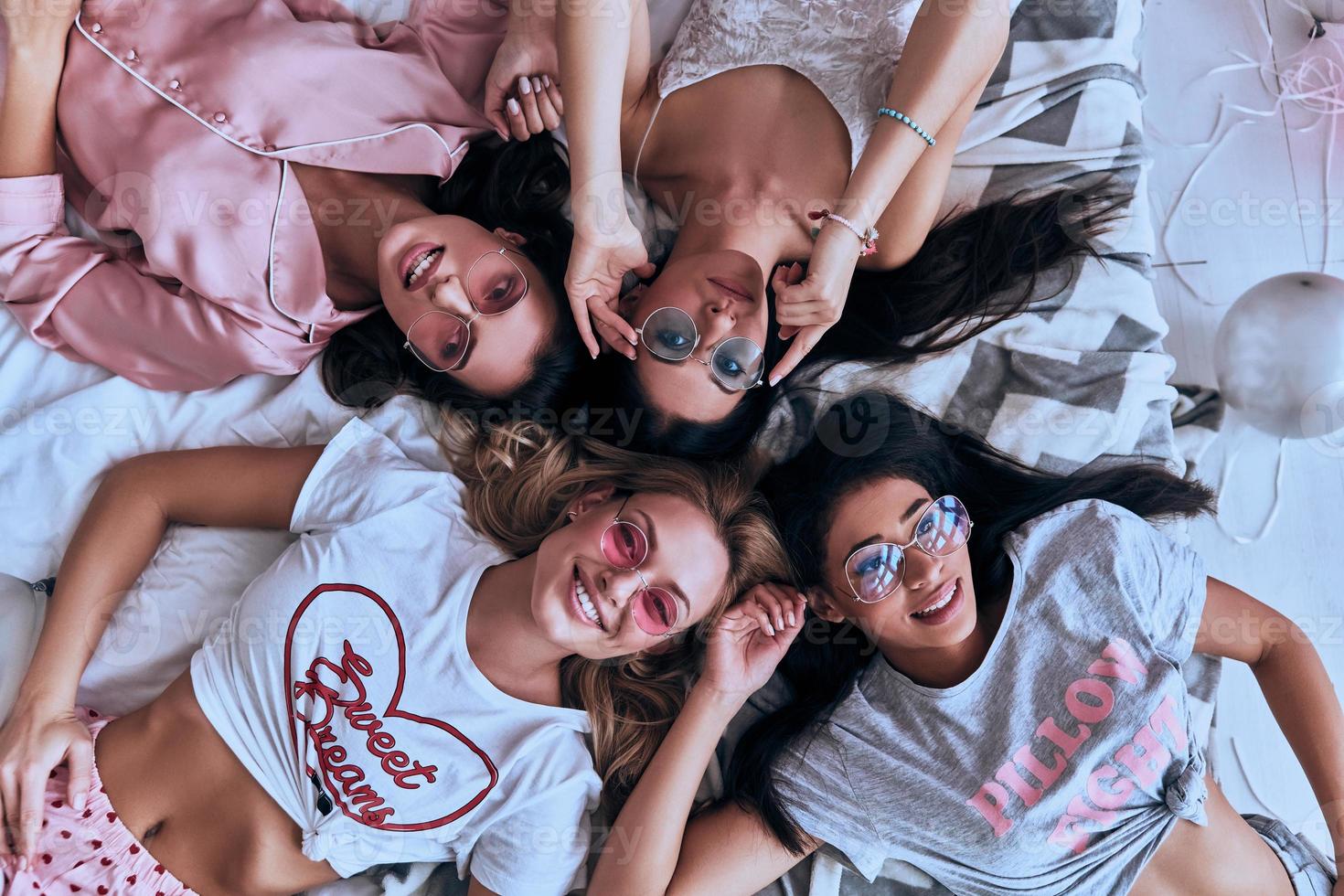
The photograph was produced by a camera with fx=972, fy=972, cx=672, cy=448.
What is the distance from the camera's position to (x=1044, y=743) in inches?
69.2

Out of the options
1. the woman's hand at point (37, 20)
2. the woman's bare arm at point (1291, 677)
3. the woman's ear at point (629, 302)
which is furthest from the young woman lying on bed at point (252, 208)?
the woman's bare arm at point (1291, 677)

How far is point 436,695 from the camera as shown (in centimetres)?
175

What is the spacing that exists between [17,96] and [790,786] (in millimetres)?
1946

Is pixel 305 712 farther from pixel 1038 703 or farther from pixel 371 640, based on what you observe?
pixel 1038 703

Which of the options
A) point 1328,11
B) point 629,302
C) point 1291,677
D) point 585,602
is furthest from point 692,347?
point 1328,11

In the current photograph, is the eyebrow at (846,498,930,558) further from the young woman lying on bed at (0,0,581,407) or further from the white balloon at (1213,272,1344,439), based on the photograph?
the white balloon at (1213,272,1344,439)

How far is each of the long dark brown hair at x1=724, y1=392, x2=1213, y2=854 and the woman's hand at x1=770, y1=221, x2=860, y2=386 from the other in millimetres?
220

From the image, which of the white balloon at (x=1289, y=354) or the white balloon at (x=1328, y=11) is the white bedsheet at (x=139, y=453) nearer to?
the white balloon at (x=1289, y=354)

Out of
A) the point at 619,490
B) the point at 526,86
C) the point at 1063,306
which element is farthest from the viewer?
the point at 1063,306

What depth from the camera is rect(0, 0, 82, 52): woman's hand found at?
1.80 metres

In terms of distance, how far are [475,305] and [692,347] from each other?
0.40m

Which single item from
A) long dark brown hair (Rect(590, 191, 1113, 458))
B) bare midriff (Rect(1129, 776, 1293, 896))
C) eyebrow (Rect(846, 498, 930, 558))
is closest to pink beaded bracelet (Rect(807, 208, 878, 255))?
long dark brown hair (Rect(590, 191, 1113, 458))

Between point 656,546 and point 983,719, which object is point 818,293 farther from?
point 983,719

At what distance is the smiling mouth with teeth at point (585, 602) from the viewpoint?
5.32 ft
